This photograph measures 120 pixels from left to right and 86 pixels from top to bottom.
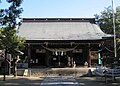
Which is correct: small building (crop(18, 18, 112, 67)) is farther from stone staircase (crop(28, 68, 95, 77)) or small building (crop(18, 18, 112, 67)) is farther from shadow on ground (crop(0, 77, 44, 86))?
shadow on ground (crop(0, 77, 44, 86))

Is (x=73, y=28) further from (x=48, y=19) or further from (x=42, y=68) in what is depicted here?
(x=42, y=68)

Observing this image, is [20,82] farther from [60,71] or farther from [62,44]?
[62,44]

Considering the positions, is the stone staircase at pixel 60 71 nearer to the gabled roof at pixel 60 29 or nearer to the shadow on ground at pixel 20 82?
the gabled roof at pixel 60 29

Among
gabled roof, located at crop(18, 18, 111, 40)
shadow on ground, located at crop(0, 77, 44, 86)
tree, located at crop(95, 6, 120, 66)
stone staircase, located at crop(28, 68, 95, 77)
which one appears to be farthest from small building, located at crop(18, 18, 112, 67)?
tree, located at crop(95, 6, 120, 66)

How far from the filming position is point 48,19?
39.8 meters

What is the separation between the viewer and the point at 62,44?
3372cm

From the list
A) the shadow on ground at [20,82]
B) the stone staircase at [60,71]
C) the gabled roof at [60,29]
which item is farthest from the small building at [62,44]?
the shadow on ground at [20,82]

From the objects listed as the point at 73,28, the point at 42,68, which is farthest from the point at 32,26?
the point at 42,68

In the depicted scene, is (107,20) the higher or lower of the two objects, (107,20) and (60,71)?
the higher

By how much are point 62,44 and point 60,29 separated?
3.71 m

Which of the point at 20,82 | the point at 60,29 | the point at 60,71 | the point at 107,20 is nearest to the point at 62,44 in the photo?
the point at 60,29

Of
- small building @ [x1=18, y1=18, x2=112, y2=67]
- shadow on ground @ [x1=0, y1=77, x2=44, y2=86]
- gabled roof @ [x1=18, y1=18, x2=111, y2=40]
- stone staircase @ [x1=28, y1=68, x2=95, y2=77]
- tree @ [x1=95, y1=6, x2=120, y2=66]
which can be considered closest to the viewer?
shadow on ground @ [x1=0, y1=77, x2=44, y2=86]

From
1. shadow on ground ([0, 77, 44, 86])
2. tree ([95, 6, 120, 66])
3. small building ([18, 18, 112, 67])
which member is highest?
tree ([95, 6, 120, 66])

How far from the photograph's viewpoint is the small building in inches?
1300
